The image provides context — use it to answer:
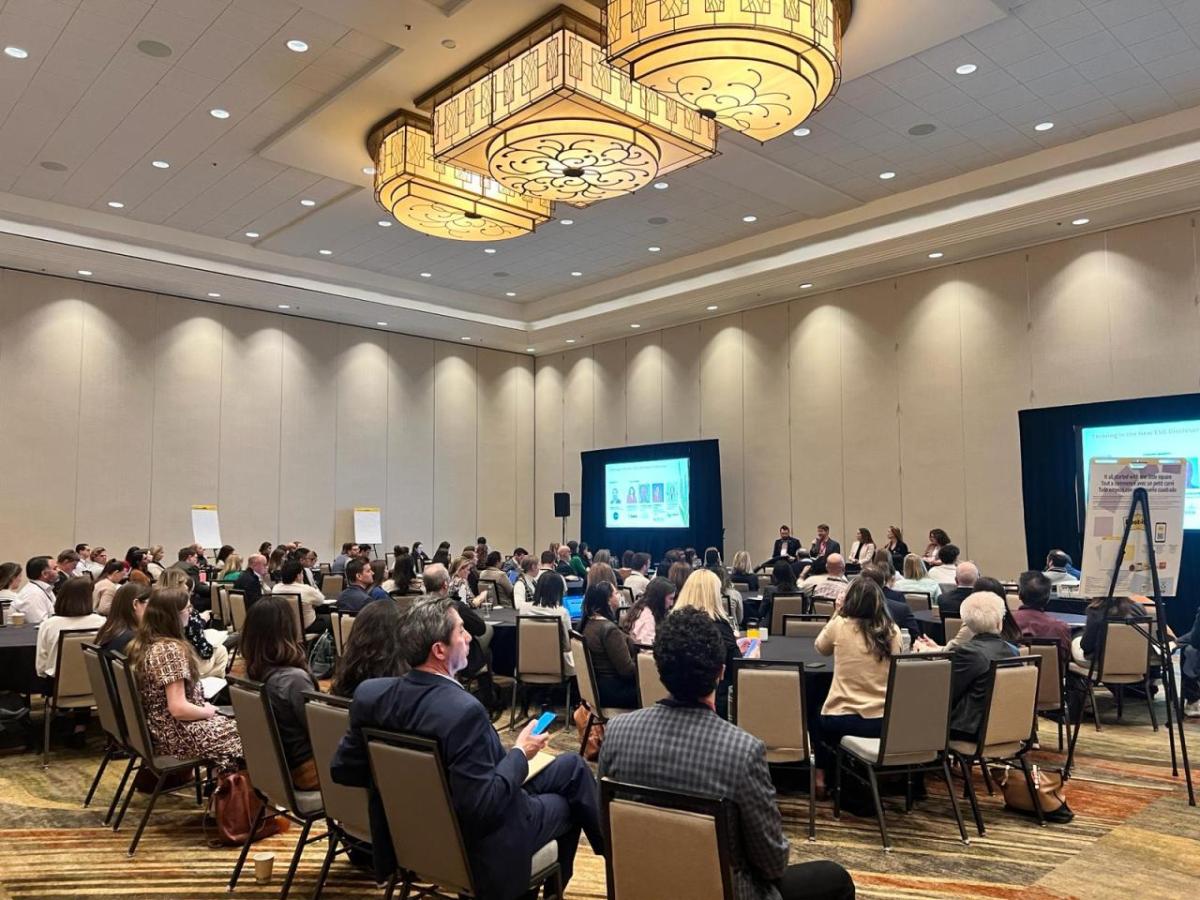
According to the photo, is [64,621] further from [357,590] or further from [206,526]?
[206,526]

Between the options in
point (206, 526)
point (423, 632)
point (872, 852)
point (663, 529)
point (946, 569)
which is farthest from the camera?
point (663, 529)

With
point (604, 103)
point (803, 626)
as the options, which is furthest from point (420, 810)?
point (604, 103)

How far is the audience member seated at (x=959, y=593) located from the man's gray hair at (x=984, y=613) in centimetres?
192

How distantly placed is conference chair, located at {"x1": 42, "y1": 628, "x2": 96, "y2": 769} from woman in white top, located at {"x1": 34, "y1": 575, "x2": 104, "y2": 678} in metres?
0.10

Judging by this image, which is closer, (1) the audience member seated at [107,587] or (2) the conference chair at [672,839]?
(2) the conference chair at [672,839]

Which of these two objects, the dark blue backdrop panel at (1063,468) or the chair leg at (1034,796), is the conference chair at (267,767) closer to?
the chair leg at (1034,796)

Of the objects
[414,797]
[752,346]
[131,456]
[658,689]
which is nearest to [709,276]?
[752,346]

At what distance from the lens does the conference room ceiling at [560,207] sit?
25.3 ft

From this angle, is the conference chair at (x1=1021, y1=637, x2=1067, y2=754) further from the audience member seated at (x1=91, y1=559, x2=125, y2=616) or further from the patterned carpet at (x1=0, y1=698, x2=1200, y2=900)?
the audience member seated at (x1=91, y1=559, x2=125, y2=616)

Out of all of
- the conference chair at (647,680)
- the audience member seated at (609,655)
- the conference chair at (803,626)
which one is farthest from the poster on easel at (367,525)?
the conference chair at (647,680)

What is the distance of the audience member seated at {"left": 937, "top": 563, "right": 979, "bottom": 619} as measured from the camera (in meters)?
6.91

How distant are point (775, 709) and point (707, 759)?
2.23m

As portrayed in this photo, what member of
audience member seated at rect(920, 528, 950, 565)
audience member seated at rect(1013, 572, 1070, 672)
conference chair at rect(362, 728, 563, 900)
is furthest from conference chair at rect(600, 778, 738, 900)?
audience member seated at rect(920, 528, 950, 565)

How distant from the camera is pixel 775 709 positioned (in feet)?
14.4
